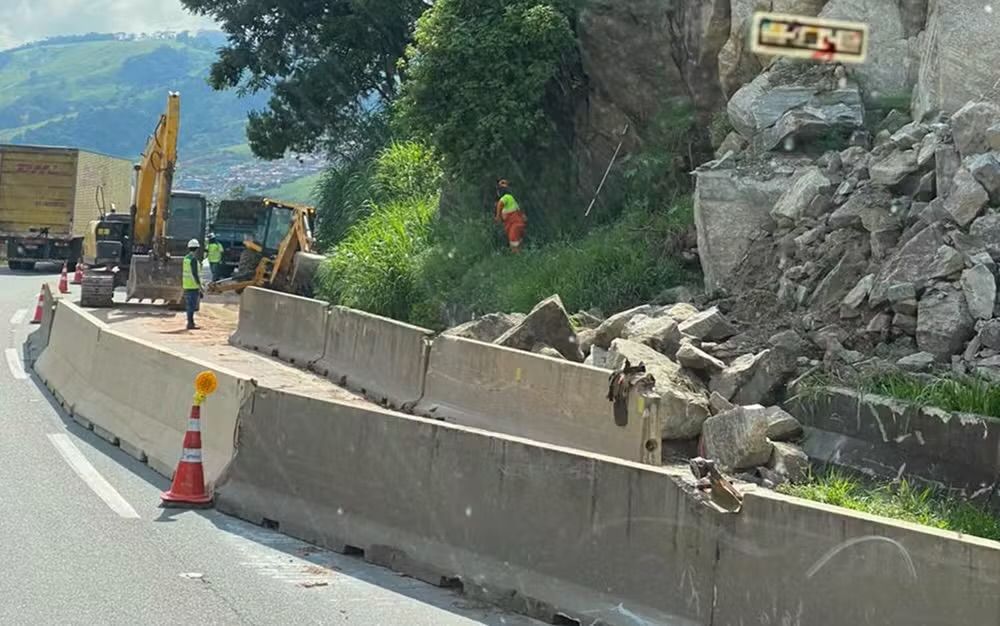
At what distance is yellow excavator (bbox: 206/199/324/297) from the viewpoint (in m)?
27.7

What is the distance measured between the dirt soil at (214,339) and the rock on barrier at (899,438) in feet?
17.7

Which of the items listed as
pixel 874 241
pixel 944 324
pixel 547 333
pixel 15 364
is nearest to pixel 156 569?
pixel 547 333

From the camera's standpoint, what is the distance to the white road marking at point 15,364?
1880 cm

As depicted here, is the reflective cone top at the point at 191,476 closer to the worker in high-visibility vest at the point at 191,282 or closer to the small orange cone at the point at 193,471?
the small orange cone at the point at 193,471

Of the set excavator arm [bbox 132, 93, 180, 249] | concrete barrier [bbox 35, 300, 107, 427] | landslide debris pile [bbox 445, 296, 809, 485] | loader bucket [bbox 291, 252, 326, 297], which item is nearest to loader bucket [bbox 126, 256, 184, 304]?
excavator arm [bbox 132, 93, 180, 249]

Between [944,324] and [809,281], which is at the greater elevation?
[809,281]

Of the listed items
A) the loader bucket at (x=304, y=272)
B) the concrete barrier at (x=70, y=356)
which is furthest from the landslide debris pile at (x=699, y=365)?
the loader bucket at (x=304, y=272)

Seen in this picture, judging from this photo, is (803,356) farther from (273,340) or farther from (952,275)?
(273,340)

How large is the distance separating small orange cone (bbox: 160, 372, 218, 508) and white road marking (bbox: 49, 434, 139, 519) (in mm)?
347

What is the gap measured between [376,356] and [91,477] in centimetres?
601

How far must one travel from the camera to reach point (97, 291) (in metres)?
27.8

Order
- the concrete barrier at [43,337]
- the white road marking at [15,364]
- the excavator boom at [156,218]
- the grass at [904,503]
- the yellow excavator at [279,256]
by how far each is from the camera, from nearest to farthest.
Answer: the grass at [904,503]
the white road marking at [15,364]
the concrete barrier at [43,337]
the excavator boom at [156,218]
the yellow excavator at [279,256]

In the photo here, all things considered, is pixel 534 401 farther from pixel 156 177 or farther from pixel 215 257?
pixel 215 257

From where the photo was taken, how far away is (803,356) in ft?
42.0
